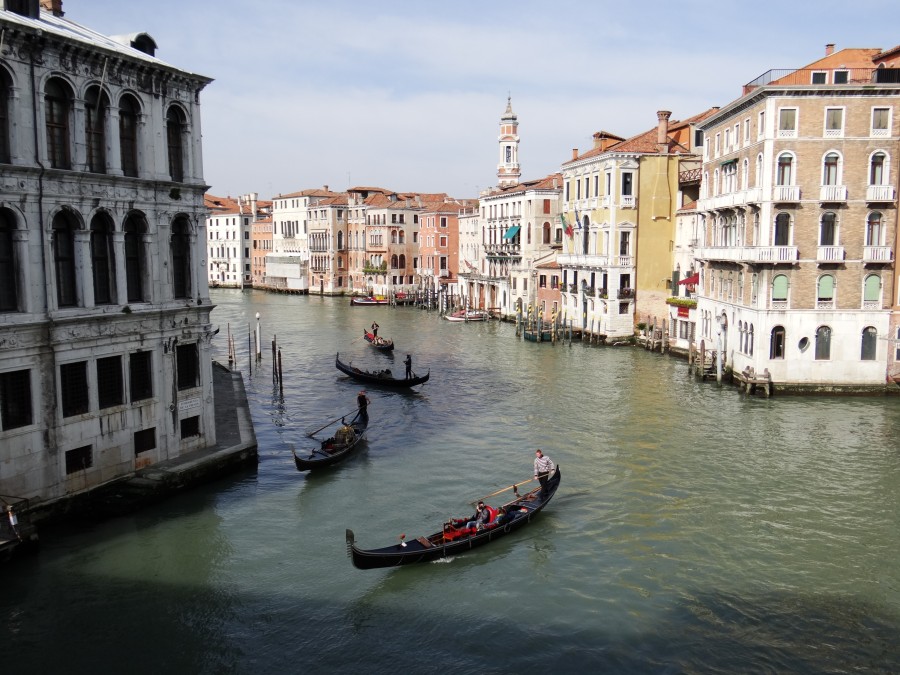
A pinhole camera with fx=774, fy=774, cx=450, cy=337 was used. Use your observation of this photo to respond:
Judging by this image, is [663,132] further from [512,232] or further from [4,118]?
[4,118]

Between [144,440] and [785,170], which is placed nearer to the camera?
[144,440]

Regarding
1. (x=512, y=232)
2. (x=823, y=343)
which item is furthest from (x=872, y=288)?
(x=512, y=232)

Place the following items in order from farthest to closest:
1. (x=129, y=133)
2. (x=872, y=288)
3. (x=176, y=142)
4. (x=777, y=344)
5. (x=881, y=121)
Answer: (x=777, y=344) < (x=872, y=288) < (x=881, y=121) < (x=176, y=142) < (x=129, y=133)

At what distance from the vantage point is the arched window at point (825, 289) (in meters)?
24.4

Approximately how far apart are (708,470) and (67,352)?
13512 mm

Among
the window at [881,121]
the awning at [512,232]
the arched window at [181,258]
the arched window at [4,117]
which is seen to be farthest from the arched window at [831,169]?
the awning at [512,232]

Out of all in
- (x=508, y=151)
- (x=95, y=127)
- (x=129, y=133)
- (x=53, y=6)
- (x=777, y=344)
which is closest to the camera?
(x=95, y=127)

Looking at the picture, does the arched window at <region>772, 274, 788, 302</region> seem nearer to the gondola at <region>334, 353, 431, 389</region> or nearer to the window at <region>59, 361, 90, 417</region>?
the gondola at <region>334, 353, 431, 389</region>

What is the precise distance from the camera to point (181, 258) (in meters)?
15.9

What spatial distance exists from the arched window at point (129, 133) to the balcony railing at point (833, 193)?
1973 cm

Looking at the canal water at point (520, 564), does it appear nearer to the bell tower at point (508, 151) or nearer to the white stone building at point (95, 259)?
the white stone building at point (95, 259)

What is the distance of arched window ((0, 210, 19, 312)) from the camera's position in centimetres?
1249

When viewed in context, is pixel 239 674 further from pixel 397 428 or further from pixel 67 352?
pixel 397 428

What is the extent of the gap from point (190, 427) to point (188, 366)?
1283 millimetres
